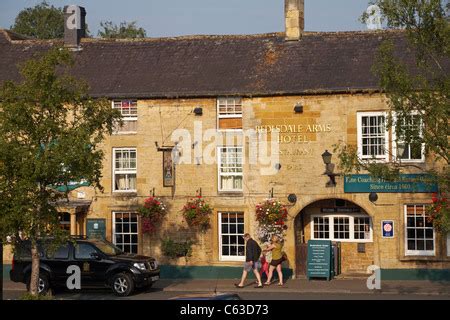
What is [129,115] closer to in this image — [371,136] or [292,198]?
[292,198]

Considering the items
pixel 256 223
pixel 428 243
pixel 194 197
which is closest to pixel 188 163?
pixel 194 197

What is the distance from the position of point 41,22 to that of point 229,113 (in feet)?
107

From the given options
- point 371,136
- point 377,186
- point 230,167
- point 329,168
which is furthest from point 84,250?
point 371,136

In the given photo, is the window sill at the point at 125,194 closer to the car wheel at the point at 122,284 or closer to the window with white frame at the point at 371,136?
the car wheel at the point at 122,284

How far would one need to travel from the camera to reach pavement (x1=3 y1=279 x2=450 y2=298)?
1101 inches

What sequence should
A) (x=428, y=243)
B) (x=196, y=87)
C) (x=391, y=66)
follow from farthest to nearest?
(x=196, y=87) < (x=428, y=243) < (x=391, y=66)

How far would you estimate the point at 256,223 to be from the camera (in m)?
31.8

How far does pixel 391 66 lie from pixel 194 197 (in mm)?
11359

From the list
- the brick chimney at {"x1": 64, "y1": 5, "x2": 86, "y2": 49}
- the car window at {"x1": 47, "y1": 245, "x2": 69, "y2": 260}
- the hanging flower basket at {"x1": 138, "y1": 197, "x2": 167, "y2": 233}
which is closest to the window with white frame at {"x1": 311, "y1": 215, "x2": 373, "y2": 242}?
the hanging flower basket at {"x1": 138, "y1": 197, "x2": 167, "y2": 233}

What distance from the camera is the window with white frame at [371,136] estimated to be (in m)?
30.8

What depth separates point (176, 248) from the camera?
A: 105 feet

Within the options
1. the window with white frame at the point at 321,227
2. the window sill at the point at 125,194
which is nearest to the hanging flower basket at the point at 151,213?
the window sill at the point at 125,194
